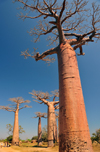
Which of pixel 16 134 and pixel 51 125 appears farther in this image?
pixel 16 134

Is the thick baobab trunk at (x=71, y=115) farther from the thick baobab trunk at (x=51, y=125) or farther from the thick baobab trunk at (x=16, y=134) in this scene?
the thick baobab trunk at (x=16, y=134)

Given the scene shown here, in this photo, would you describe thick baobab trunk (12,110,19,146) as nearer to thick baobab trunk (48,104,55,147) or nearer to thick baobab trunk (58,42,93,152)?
thick baobab trunk (48,104,55,147)

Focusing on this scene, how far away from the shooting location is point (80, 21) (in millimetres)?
4516

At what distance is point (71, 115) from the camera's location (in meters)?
1.82

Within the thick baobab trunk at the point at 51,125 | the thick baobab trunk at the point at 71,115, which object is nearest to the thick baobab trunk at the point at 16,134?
the thick baobab trunk at the point at 51,125

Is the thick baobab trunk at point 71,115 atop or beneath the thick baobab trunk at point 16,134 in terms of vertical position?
atop

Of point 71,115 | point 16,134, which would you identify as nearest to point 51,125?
point 16,134

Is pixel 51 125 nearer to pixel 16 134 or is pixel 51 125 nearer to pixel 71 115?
pixel 16 134

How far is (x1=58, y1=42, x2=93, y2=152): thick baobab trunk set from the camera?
1.66 metres

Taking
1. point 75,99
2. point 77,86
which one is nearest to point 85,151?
point 75,99

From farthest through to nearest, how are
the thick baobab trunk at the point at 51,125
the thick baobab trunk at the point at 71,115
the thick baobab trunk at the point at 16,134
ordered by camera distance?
the thick baobab trunk at the point at 16,134
the thick baobab trunk at the point at 51,125
the thick baobab trunk at the point at 71,115

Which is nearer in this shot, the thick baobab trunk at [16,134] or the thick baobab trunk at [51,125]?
the thick baobab trunk at [51,125]

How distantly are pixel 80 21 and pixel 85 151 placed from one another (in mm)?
4462

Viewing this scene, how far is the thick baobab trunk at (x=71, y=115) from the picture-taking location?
65.2 inches
